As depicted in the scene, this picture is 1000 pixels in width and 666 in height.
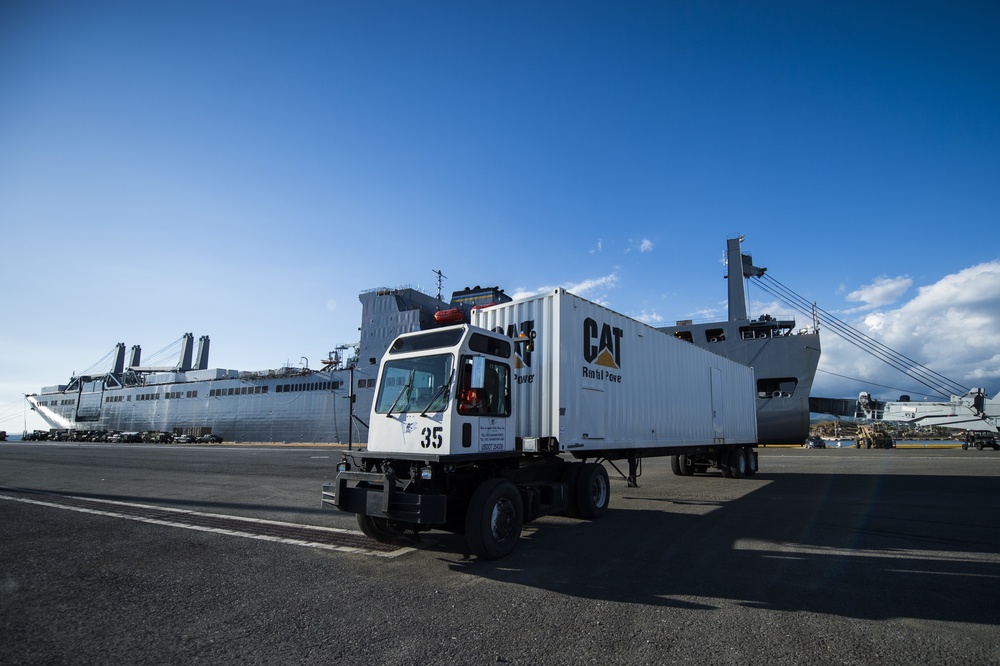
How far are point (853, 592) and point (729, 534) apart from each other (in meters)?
2.64

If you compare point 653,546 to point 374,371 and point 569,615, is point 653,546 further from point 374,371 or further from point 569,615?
point 374,371

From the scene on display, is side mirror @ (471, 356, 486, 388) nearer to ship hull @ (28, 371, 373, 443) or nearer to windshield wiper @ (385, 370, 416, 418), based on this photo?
windshield wiper @ (385, 370, 416, 418)

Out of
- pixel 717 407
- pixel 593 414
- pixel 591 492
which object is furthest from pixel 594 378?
pixel 717 407

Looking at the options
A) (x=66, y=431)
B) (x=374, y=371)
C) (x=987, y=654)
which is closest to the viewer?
(x=987, y=654)

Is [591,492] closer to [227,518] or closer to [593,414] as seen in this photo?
[593,414]

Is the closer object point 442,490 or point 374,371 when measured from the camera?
point 442,490

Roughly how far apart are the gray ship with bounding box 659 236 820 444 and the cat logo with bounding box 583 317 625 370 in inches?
997

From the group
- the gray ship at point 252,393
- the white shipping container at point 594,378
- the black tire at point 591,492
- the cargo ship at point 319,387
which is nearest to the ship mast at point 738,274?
the cargo ship at point 319,387

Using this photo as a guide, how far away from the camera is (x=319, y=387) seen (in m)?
48.2

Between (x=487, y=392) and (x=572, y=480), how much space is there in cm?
296

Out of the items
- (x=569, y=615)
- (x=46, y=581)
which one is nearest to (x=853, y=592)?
(x=569, y=615)

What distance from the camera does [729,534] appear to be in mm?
7406

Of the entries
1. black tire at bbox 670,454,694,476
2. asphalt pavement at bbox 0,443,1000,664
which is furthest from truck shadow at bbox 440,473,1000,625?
black tire at bbox 670,454,694,476

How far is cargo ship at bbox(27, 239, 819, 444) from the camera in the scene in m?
30.8
